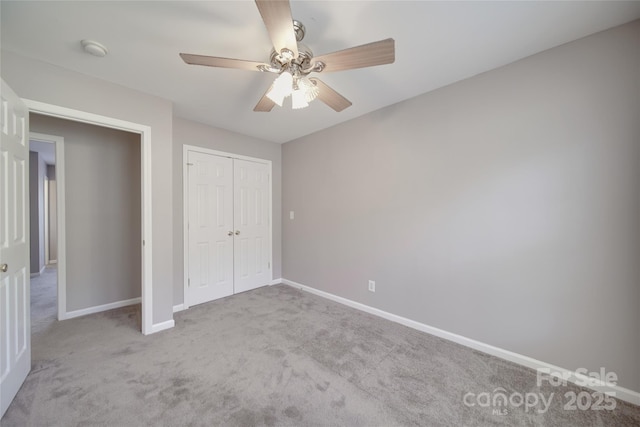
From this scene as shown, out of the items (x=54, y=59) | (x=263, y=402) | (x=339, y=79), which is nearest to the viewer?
(x=263, y=402)

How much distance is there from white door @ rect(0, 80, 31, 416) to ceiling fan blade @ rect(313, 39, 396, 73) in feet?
6.50

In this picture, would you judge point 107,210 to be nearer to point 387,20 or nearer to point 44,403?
point 44,403

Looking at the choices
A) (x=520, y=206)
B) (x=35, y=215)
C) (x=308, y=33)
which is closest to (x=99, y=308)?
(x=35, y=215)

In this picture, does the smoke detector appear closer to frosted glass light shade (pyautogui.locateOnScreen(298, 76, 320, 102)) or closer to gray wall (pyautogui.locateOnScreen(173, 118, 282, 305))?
gray wall (pyautogui.locateOnScreen(173, 118, 282, 305))

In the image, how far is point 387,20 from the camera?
152 centimetres

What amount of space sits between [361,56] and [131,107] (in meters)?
2.26

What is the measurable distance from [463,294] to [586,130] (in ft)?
5.04

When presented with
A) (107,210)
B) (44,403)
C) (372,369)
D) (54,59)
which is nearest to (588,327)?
(372,369)

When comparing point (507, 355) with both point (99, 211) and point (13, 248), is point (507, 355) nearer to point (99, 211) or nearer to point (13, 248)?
point (13, 248)

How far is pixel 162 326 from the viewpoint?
2494 millimetres

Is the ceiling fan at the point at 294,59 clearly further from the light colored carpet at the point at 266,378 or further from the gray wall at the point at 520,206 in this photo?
the light colored carpet at the point at 266,378

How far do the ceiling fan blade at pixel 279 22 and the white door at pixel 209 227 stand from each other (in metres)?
2.34

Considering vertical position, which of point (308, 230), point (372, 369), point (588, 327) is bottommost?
point (372, 369)

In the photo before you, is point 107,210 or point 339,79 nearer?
point 339,79
